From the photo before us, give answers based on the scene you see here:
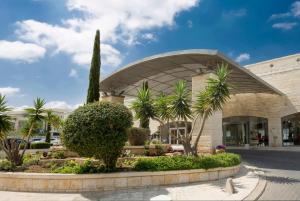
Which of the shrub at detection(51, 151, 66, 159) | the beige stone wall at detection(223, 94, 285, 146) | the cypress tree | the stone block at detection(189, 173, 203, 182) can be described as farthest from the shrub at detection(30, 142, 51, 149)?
the stone block at detection(189, 173, 203, 182)

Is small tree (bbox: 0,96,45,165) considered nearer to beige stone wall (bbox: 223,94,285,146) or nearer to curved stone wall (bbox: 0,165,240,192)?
curved stone wall (bbox: 0,165,240,192)

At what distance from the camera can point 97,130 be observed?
30.6 ft

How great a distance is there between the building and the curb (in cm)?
562

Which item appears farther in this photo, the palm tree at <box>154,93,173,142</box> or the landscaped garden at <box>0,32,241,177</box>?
the palm tree at <box>154,93,173,142</box>

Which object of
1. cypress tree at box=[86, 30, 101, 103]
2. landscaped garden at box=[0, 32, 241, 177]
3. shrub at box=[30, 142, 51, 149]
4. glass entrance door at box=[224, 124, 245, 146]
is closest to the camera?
landscaped garden at box=[0, 32, 241, 177]

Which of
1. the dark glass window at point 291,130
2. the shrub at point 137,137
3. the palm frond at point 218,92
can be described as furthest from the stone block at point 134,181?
the dark glass window at point 291,130

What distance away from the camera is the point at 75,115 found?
993 centimetres

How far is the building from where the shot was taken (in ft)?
58.9

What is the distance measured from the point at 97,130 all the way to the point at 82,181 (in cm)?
187

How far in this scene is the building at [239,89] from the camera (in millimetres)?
17953

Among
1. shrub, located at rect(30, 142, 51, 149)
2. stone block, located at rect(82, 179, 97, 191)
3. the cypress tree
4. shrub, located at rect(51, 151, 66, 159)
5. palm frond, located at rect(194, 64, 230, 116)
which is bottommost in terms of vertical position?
stone block, located at rect(82, 179, 97, 191)

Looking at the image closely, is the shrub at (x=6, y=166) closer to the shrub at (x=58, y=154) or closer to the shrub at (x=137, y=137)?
the shrub at (x=58, y=154)

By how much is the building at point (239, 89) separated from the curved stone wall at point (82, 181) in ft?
24.5

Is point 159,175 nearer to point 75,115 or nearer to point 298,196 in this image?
point 75,115
